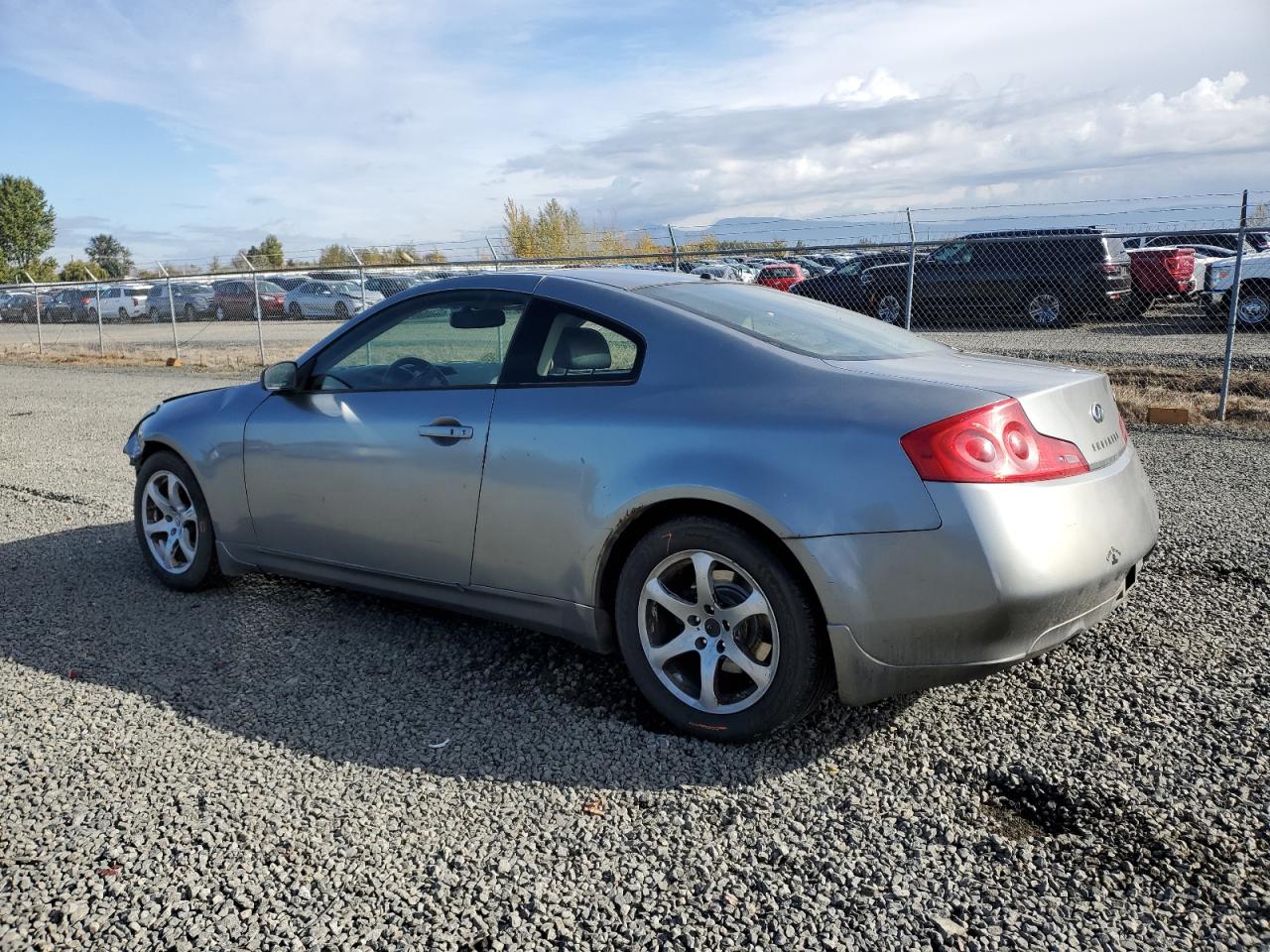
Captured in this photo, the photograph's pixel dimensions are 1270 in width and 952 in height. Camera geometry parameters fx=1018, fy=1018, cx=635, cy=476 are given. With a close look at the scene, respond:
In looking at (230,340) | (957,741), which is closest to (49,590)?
(957,741)

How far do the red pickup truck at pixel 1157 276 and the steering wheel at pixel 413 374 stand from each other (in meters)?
16.5

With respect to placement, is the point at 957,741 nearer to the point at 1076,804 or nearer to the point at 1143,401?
the point at 1076,804

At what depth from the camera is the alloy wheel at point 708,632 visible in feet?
10.5

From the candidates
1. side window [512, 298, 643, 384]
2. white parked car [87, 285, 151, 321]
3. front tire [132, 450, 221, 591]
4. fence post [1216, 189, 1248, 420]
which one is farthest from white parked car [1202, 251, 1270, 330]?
white parked car [87, 285, 151, 321]

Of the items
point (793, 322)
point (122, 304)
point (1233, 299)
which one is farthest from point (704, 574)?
point (122, 304)

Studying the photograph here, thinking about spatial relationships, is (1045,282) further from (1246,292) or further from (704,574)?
(704,574)

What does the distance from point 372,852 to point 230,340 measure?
23.7m

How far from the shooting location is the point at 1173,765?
3.08m

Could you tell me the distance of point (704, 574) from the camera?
3.23 metres

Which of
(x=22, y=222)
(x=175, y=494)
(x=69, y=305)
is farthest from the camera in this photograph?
(x=22, y=222)

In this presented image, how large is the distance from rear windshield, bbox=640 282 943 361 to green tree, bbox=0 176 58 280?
60.7 meters

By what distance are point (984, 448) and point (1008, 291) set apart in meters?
15.4

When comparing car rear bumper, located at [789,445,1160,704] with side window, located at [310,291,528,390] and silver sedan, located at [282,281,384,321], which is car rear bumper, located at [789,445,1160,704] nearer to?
side window, located at [310,291,528,390]

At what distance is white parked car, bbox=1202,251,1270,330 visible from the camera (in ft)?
51.0
